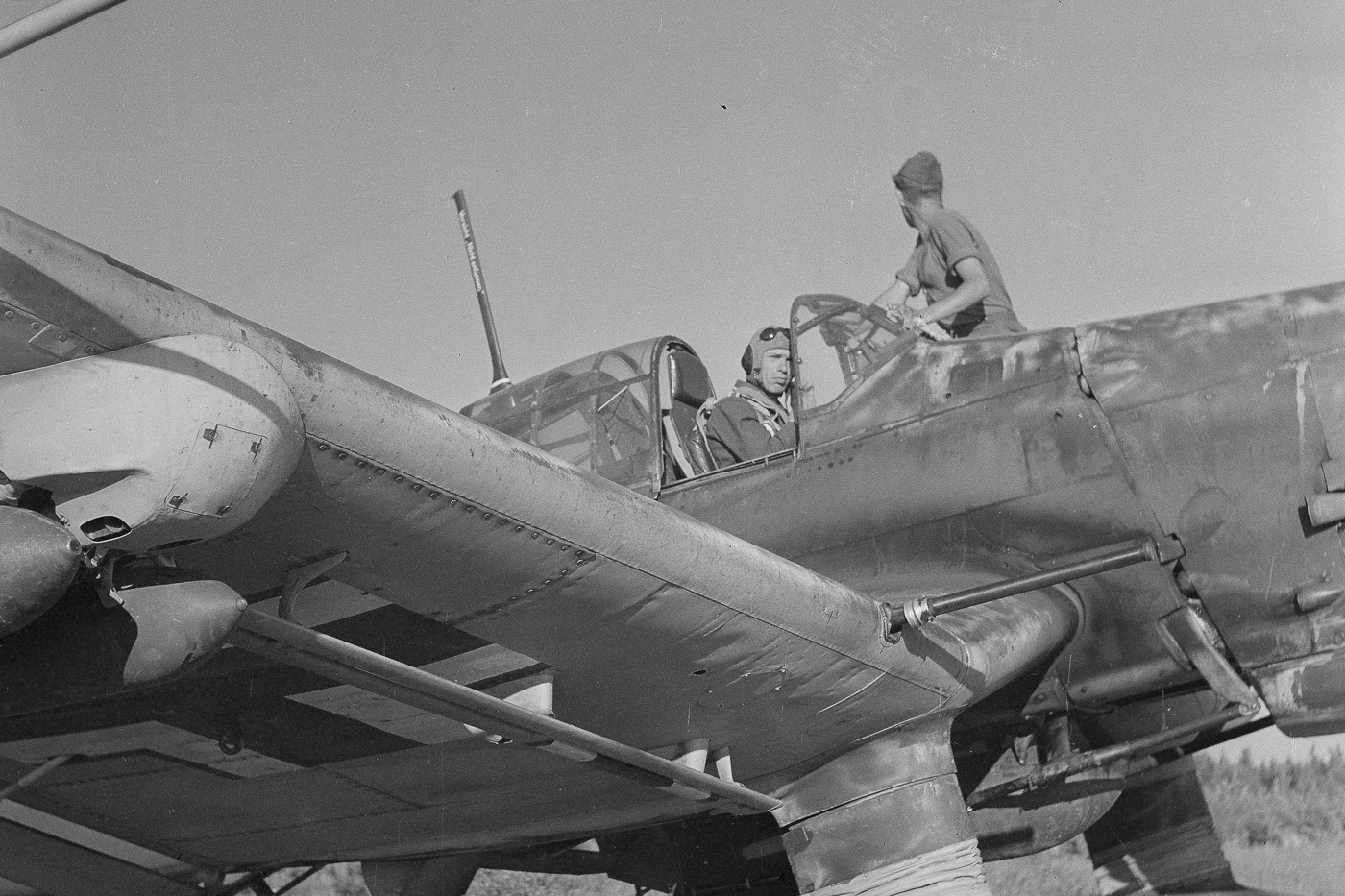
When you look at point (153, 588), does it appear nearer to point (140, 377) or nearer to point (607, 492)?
point (140, 377)

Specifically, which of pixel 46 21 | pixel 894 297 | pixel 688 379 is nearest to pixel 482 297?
pixel 688 379

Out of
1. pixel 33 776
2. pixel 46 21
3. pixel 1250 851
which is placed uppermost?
pixel 46 21

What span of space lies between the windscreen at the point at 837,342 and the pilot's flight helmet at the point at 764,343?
0.32 meters

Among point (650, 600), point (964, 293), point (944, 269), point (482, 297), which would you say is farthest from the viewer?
point (482, 297)

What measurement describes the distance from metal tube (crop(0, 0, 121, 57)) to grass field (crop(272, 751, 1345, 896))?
9.61 metres

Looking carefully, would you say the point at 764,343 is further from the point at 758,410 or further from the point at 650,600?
the point at 650,600

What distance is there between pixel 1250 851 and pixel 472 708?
9.81 m

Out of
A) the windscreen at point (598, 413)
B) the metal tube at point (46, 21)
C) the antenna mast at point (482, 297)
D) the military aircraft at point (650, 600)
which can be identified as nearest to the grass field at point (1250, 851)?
the military aircraft at point (650, 600)

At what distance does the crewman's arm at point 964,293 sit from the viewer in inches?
251

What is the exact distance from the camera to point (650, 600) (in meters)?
4.30

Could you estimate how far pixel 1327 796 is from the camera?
44.9 ft

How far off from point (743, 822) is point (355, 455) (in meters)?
Answer: 3.65

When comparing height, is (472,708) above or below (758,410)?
below

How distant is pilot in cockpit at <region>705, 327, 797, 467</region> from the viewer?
6.52 meters
